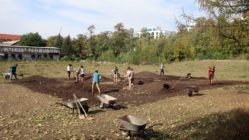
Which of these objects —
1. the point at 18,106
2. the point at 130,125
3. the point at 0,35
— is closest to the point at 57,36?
the point at 0,35

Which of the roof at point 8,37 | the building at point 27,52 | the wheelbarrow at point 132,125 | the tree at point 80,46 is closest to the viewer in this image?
the wheelbarrow at point 132,125

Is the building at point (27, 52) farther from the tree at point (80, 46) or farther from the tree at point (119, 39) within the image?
Answer: the tree at point (119, 39)

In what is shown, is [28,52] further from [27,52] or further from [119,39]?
[119,39]

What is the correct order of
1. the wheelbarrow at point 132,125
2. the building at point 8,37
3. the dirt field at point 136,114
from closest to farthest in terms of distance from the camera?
the wheelbarrow at point 132,125
the dirt field at point 136,114
the building at point 8,37

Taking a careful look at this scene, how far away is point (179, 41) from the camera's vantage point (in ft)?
215

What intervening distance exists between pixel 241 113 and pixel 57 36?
11569 cm

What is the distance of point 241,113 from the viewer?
1249cm

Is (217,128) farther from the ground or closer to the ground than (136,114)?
farther from the ground

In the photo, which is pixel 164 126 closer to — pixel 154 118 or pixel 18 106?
pixel 154 118

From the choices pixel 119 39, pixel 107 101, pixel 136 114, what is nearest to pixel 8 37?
pixel 119 39


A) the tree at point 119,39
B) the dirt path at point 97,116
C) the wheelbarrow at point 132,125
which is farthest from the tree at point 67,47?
the wheelbarrow at point 132,125

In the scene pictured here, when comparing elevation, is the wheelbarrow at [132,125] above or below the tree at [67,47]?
below

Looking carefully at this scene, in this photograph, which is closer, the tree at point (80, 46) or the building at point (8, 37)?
the tree at point (80, 46)

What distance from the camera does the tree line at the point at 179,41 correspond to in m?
20.6
